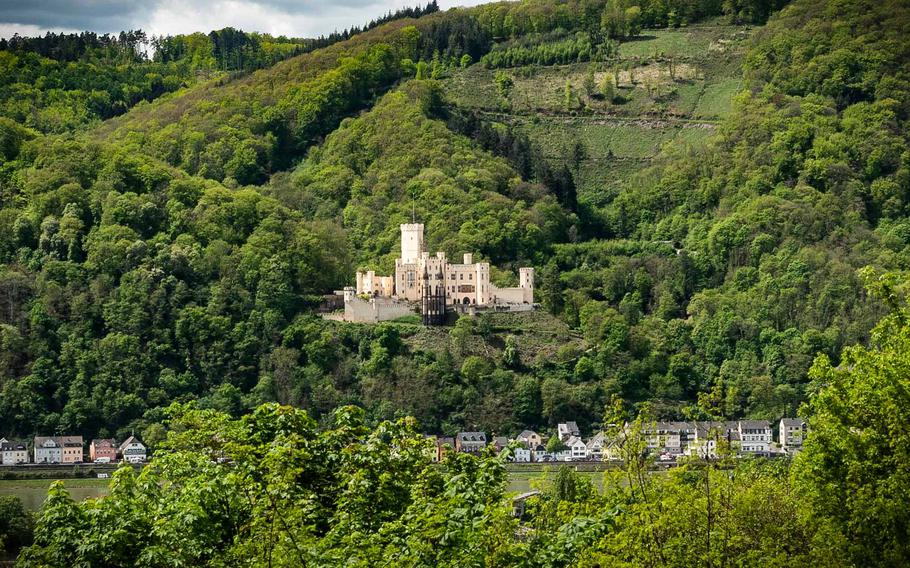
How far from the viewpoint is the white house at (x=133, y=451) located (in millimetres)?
86375

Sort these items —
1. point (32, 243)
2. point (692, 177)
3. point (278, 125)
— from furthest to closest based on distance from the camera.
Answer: point (278, 125) < point (692, 177) < point (32, 243)

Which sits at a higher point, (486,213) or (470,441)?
(486,213)

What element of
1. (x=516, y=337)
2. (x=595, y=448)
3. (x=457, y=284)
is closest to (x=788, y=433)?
(x=595, y=448)

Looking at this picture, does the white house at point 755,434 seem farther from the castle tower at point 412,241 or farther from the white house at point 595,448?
the castle tower at point 412,241

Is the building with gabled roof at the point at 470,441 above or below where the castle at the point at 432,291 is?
below

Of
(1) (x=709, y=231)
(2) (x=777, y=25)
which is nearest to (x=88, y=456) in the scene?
(1) (x=709, y=231)

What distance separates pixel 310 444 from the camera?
30875mm

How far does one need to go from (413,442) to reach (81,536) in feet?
21.9

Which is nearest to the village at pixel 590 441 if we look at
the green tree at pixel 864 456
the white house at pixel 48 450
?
the white house at pixel 48 450

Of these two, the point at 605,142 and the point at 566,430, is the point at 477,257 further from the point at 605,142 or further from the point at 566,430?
the point at 605,142

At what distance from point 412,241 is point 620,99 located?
41846mm

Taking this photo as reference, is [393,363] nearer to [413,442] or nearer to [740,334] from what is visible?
[740,334]

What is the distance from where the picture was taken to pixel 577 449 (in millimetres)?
88188

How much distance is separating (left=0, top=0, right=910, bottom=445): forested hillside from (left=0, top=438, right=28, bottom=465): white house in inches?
87.4
